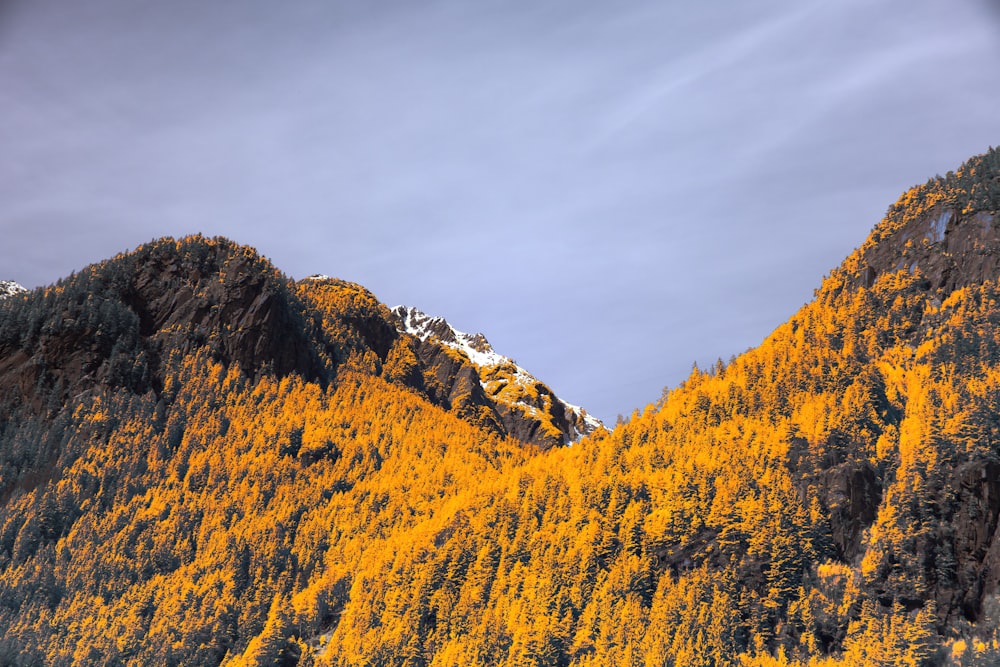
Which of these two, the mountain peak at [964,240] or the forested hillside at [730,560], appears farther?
the mountain peak at [964,240]

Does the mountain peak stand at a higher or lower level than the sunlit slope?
higher

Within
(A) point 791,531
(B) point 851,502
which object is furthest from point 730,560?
(B) point 851,502

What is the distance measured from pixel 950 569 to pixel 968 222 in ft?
305

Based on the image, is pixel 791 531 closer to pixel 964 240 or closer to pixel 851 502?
pixel 851 502

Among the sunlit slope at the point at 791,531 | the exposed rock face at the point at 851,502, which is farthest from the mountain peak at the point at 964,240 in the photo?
the exposed rock face at the point at 851,502

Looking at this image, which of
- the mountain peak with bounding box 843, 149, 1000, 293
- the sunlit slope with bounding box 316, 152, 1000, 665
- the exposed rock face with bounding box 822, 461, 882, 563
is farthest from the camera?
the mountain peak with bounding box 843, 149, 1000, 293

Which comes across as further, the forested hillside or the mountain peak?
the mountain peak

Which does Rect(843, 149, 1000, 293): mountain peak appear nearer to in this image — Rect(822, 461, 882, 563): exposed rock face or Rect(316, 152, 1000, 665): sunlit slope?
Rect(316, 152, 1000, 665): sunlit slope

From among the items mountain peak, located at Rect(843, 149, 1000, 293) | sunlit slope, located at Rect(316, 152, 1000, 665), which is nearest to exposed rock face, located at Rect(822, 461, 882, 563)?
sunlit slope, located at Rect(316, 152, 1000, 665)

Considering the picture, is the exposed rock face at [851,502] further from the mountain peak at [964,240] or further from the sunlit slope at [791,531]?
the mountain peak at [964,240]

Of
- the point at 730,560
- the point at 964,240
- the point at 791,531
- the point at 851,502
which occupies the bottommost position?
the point at 730,560

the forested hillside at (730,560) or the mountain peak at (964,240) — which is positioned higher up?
the mountain peak at (964,240)

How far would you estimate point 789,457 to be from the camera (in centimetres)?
16650

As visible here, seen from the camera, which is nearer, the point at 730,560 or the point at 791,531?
the point at 791,531
